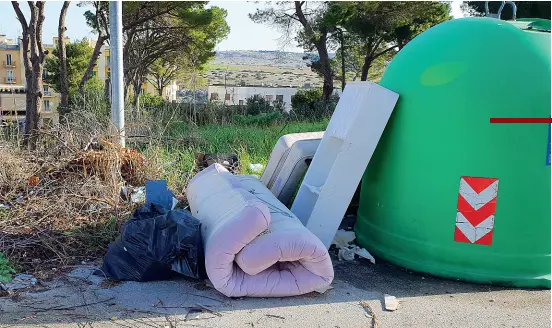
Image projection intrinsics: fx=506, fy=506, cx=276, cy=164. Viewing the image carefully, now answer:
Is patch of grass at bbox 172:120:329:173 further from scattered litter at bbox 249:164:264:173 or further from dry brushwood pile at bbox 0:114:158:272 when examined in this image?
dry brushwood pile at bbox 0:114:158:272

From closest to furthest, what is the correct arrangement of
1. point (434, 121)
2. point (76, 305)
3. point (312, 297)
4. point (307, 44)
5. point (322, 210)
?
point (76, 305) → point (312, 297) → point (434, 121) → point (322, 210) → point (307, 44)

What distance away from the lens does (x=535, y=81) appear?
152 inches

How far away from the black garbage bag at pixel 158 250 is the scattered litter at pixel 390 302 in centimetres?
138

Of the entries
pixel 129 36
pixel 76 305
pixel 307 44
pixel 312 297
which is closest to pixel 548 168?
pixel 312 297

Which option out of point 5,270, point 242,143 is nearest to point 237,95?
point 242,143

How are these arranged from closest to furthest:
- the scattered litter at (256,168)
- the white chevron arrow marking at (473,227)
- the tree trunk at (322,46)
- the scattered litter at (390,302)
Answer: the scattered litter at (390,302)
the white chevron arrow marking at (473,227)
the scattered litter at (256,168)
the tree trunk at (322,46)

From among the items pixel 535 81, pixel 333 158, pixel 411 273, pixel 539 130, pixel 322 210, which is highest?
pixel 535 81

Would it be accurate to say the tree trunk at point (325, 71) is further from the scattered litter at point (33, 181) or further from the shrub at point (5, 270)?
the shrub at point (5, 270)

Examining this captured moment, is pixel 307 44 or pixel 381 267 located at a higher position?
pixel 307 44

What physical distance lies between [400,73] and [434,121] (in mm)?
601

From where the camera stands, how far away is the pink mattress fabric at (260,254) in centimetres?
347

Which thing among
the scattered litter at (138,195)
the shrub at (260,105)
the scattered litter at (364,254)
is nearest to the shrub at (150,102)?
the shrub at (260,105)

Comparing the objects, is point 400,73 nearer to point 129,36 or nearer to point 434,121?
point 434,121

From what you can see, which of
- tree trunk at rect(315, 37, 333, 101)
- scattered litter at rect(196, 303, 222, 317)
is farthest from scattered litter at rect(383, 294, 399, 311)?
tree trunk at rect(315, 37, 333, 101)
